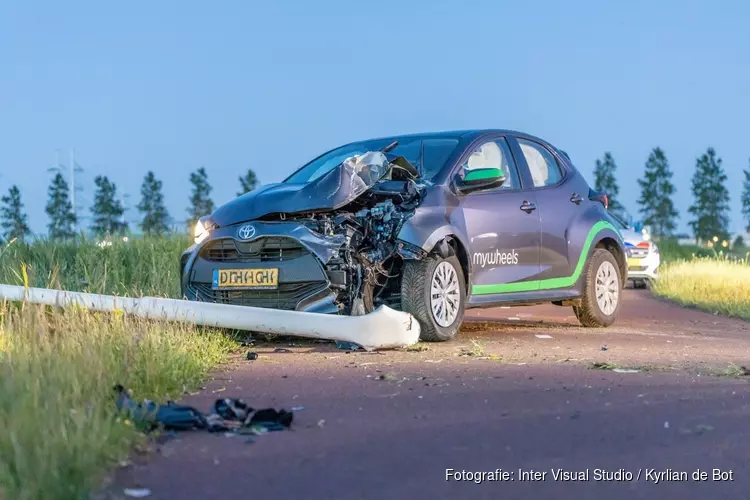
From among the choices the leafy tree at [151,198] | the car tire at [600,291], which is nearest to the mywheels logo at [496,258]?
the car tire at [600,291]

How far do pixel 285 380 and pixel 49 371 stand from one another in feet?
5.96

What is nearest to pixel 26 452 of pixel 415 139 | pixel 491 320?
pixel 415 139

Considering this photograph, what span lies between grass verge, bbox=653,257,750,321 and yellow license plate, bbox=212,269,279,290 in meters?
7.60

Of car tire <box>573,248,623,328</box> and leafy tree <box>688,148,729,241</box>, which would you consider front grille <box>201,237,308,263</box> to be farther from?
leafy tree <box>688,148,729,241</box>

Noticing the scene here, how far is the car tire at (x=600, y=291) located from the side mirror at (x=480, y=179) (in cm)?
224

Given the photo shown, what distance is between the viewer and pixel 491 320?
1304cm

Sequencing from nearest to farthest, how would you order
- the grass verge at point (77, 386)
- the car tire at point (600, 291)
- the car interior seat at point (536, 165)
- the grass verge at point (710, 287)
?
1. the grass verge at point (77, 386)
2. the car interior seat at point (536, 165)
3. the car tire at point (600, 291)
4. the grass verge at point (710, 287)

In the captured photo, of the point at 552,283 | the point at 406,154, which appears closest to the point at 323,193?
the point at 406,154

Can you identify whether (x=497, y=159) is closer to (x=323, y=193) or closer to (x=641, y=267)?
(x=323, y=193)

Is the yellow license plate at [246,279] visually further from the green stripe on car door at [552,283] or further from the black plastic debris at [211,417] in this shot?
the black plastic debris at [211,417]

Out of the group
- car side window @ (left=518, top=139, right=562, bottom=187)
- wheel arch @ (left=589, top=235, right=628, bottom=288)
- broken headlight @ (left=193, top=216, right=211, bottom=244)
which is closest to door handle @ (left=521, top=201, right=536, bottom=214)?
car side window @ (left=518, top=139, right=562, bottom=187)

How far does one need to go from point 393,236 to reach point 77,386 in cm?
420

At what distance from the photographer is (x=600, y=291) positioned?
11617 mm

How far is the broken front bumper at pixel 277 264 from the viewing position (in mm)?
8875
